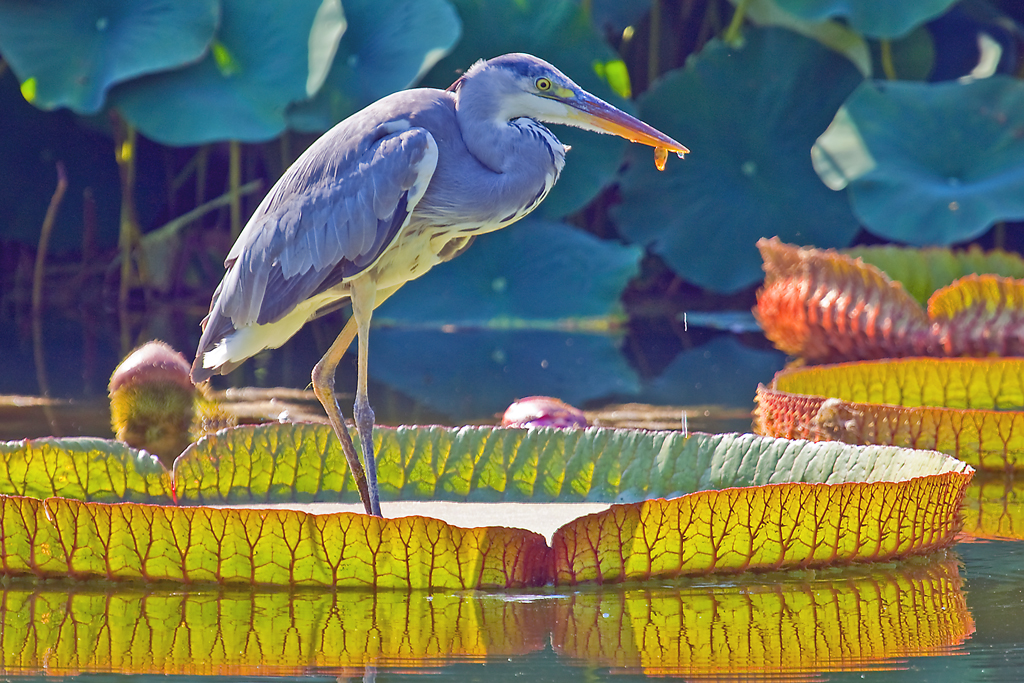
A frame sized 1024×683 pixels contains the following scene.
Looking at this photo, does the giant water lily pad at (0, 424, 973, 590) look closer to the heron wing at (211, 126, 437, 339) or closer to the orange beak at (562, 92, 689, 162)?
the heron wing at (211, 126, 437, 339)

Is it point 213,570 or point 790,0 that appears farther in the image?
point 790,0

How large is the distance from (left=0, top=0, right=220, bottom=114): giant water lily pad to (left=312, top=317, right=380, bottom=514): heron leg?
508 cm

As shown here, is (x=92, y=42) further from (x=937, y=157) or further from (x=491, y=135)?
(x=491, y=135)

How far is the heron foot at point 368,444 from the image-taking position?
2631mm

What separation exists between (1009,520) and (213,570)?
179cm

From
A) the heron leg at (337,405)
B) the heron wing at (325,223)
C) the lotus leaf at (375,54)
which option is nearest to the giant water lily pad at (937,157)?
the lotus leaf at (375,54)

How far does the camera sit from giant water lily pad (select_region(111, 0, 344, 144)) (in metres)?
7.68

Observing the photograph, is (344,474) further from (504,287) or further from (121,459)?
(504,287)

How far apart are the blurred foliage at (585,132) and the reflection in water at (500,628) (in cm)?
526

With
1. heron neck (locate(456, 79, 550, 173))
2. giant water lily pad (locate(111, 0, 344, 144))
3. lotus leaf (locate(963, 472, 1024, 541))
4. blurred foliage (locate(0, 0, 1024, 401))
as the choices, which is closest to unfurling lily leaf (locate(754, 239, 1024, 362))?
lotus leaf (locate(963, 472, 1024, 541))

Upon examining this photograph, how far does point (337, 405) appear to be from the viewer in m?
2.87

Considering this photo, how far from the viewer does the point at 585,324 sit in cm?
812

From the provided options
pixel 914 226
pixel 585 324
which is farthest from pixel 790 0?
pixel 585 324

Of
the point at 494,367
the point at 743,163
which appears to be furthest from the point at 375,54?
the point at 494,367
